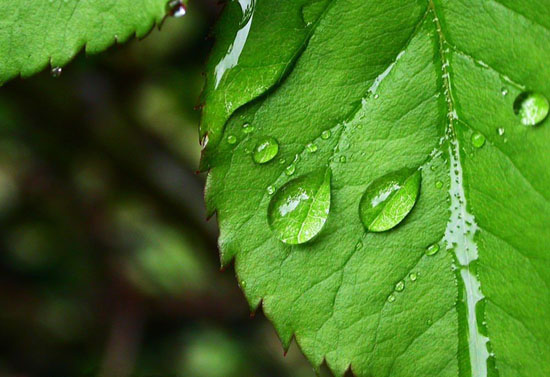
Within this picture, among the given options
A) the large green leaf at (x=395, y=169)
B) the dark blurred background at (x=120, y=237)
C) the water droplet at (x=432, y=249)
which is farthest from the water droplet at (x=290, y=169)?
the dark blurred background at (x=120, y=237)

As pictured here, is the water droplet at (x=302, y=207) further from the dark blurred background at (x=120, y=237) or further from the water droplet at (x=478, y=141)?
the dark blurred background at (x=120, y=237)

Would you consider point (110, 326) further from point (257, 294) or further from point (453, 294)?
point (453, 294)

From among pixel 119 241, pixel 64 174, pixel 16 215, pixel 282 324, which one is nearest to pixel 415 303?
pixel 282 324

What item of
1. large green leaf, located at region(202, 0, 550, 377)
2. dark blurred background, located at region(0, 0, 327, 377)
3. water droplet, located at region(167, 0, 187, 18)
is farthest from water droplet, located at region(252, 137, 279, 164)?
dark blurred background, located at region(0, 0, 327, 377)

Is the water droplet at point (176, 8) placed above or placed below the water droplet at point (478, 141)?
above

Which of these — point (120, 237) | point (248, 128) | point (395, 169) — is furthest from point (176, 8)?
point (120, 237)

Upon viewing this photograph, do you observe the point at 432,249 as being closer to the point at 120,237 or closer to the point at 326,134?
the point at 326,134
